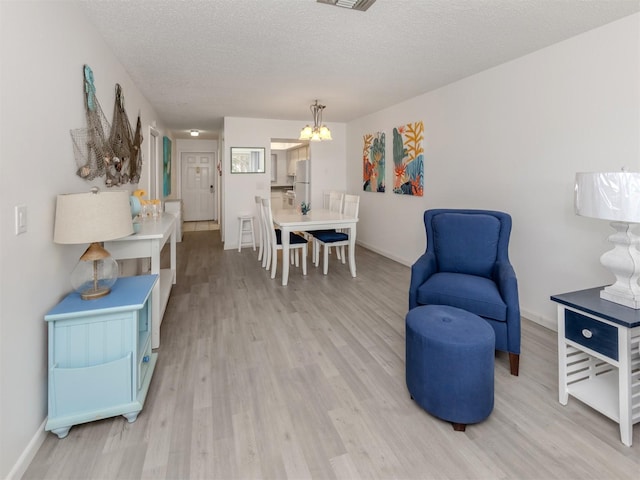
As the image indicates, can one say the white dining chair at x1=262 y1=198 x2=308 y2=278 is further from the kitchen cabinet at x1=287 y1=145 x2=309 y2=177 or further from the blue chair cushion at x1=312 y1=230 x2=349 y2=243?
the kitchen cabinet at x1=287 y1=145 x2=309 y2=177

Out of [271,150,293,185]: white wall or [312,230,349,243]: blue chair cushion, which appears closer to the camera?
[312,230,349,243]: blue chair cushion

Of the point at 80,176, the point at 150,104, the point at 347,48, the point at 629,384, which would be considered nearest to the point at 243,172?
the point at 150,104

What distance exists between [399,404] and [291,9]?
2527 millimetres

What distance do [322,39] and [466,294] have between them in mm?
2208

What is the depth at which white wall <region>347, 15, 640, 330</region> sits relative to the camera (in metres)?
2.46

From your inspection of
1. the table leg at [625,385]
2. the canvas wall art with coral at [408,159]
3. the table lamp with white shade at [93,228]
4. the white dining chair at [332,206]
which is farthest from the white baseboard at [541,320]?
the table lamp with white shade at [93,228]

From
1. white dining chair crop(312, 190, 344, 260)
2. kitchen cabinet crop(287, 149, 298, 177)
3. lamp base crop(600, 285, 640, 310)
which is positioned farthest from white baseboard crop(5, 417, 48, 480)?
kitchen cabinet crop(287, 149, 298, 177)

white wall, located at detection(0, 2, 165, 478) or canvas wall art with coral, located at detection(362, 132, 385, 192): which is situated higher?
canvas wall art with coral, located at detection(362, 132, 385, 192)

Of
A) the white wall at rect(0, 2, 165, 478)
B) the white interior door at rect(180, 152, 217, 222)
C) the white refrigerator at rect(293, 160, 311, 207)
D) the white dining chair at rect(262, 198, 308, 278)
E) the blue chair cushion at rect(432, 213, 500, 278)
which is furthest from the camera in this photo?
the white interior door at rect(180, 152, 217, 222)

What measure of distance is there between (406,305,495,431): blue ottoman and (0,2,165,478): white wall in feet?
5.99

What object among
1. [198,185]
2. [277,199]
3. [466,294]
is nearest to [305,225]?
[466,294]

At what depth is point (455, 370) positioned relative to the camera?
1.72m

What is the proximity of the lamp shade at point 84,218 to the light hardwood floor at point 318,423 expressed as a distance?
95 centimetres

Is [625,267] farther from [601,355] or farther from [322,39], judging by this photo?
[322,39]
